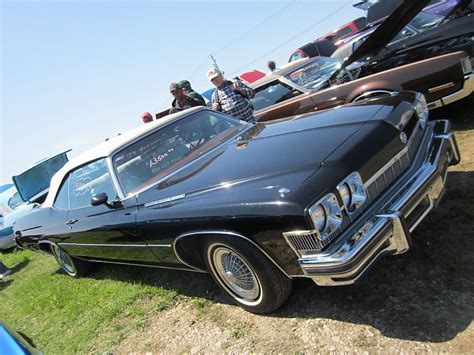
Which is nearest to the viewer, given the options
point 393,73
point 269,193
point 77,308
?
point 269,193

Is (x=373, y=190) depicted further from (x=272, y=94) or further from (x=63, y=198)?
(x=272, y=94)

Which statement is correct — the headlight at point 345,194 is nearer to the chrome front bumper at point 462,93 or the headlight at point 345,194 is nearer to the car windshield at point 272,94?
the chrome front bumper at point 462,93

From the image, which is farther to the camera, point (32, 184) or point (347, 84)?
point (32, 184)

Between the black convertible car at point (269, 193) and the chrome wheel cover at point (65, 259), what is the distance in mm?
1226

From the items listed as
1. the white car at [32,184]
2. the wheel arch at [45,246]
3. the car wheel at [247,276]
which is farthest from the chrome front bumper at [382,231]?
the white car at [32,184]

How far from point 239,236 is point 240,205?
0.21 meters

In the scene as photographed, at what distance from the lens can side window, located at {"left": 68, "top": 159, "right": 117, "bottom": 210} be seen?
3.66 meters

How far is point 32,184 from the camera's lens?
720 centimetres

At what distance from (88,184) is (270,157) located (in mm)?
2168

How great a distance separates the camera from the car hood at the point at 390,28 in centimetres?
528

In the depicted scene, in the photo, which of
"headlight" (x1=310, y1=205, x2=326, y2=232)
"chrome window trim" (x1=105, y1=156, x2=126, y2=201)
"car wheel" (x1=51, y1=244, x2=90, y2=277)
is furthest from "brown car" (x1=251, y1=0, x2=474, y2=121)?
"headlight" (x1=310, y1=205, x2=326, y2=232)

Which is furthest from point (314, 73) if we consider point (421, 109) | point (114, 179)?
point (114, 179)

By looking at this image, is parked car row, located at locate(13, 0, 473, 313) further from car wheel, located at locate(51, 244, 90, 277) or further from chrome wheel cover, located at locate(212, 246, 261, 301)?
car wheel, located at locate(51, 244, 90, 277)

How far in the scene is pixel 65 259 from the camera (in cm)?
528
